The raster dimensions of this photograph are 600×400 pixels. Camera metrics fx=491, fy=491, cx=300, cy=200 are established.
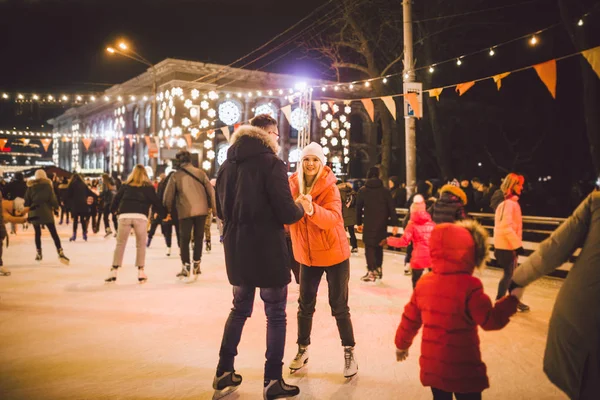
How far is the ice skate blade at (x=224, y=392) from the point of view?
3.38m

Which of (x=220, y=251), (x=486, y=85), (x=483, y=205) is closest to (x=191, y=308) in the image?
(x=220, y=251)

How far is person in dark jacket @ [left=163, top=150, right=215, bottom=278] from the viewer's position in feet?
24.8

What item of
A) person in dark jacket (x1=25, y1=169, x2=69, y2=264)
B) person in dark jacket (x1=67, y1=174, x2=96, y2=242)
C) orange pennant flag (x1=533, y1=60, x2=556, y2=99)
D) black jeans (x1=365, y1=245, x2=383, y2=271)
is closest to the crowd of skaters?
black jeans (x1=365, y1=245, x2=383, y2=271)

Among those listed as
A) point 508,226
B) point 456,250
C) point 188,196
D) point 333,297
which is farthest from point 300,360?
point 188,196

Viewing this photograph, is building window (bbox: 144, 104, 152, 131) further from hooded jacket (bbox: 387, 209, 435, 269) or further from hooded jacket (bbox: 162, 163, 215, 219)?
hooded jacket (bbox: 387, 209, 435, 269)

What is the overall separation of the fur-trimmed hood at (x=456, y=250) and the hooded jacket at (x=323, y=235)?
1.26 metres

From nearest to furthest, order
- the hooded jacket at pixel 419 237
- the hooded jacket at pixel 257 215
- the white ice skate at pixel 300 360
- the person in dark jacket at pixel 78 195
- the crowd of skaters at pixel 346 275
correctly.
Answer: the crowd of skaters at pixel 346 275
the hooded jacket at pixel 257 215
the white ice skate at pixel 300 360
the hooded jacket at pixel 419 237
the person in dark jacket at pixel 78 195

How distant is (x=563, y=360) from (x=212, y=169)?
37832 mm

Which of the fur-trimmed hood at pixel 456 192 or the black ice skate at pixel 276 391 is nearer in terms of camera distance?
the black ice skate at pixel 276 391

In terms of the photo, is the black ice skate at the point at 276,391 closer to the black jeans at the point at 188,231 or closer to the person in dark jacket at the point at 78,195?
the black jeans at the point at 188,231

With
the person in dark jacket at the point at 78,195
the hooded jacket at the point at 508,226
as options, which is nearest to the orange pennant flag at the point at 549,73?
the hooded jacket at the point at 508,226

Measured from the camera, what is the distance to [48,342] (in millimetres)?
4590

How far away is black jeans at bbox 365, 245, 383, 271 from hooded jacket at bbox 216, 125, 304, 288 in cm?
482

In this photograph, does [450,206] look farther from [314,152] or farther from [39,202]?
[39,202]
